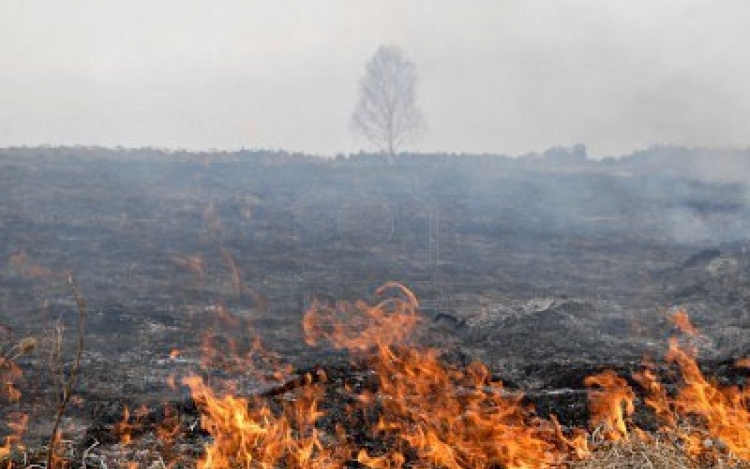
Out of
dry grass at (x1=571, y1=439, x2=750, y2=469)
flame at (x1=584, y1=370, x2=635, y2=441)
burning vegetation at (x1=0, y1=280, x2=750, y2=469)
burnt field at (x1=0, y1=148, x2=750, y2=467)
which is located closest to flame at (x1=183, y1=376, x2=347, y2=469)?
burning vegetation at (x1=0, y1=280, x2=750, y2=469)

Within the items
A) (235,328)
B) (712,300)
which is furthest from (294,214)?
(712,300)

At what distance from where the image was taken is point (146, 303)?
16031 mm

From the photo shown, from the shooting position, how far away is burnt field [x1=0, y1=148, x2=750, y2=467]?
958 cm

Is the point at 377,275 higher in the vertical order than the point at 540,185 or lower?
lower

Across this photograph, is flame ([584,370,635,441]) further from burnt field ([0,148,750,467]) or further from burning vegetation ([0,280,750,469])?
burnt field ([0,148,750,467])

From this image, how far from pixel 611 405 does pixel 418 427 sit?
1.92m

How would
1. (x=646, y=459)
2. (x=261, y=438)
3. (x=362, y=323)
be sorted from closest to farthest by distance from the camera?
1. (x=646, y=459)
2. (x=261, y=438)
3. (x=362, y=323)

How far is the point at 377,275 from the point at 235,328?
241 inches

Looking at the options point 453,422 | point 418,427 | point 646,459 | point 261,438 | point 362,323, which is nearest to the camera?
point 646,459

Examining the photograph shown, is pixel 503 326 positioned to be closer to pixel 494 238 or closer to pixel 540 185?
pixel 494 238

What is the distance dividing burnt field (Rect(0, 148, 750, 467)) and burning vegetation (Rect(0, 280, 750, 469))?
2.3 inches

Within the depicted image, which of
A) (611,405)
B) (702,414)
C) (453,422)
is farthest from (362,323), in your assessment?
(702,414)

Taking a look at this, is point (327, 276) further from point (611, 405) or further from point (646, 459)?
point (646, 459)

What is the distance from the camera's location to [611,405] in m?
7.32
